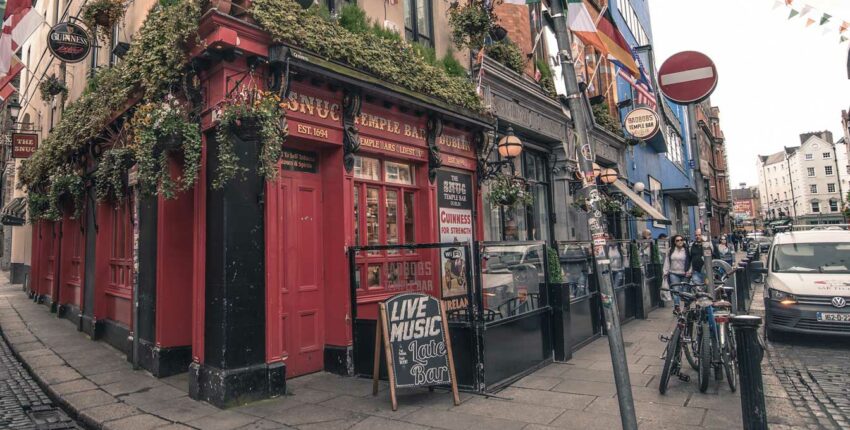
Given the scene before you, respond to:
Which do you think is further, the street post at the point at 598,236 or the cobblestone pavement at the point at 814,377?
the cobblestone pavement at the point at 814,377

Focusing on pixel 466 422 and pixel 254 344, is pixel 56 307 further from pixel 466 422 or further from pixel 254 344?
pixel 466 422

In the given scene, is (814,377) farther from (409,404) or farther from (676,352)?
(409,404)

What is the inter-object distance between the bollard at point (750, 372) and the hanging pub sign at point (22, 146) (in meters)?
16.5

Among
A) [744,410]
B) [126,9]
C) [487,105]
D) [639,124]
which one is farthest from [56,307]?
[639,124]

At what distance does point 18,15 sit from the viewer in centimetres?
1060

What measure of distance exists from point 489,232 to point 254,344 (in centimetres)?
581

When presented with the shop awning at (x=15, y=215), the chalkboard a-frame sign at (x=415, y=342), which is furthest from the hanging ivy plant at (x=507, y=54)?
the shop awning at (x=15, y=215)

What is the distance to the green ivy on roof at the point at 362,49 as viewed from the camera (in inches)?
233

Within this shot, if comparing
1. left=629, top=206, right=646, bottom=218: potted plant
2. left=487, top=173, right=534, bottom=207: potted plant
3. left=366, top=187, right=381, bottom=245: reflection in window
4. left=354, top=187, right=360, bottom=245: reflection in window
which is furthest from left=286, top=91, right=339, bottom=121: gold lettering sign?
left=629, top=206, right=646, bottom=218: potted plant

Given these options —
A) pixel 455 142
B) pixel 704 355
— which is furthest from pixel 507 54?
pixel 704 355

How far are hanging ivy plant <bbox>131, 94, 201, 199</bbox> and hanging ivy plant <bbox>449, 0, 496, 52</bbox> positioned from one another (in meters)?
5.59

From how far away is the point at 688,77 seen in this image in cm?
511

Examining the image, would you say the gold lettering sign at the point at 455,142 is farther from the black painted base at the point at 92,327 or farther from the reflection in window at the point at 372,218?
the black painted base at the point at 92,327

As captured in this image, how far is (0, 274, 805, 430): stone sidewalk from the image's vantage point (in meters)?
4.68
